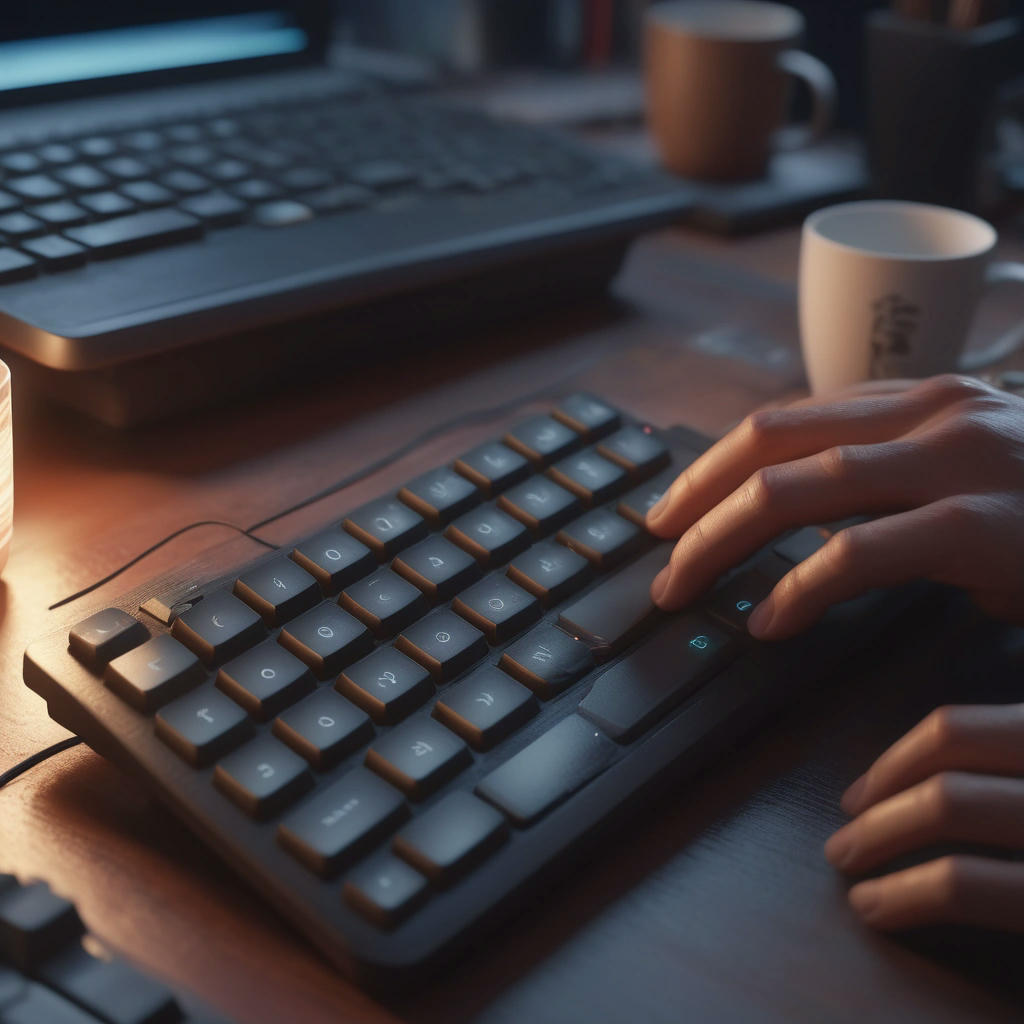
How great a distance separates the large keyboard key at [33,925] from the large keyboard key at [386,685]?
0.10 meters

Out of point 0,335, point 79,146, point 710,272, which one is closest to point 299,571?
point 0,335

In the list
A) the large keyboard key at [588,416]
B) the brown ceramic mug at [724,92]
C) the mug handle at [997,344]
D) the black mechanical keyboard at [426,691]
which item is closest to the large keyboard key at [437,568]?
the black mechanical keyboard at [426,691]

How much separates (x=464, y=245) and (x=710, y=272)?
0.24 meters

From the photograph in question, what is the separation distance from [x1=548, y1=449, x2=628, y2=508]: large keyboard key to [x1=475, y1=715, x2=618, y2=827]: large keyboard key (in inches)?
5.0

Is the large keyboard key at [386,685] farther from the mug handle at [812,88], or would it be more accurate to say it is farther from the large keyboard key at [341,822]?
the mug handle at [812,88]

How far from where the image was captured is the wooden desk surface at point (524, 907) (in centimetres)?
32

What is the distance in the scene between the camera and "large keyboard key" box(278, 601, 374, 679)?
381 millimetres

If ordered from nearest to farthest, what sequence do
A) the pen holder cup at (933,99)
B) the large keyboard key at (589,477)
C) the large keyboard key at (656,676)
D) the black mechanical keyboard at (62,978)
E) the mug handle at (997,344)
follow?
the black mechanical keyboard at (62,978)
the large keyboard key at (656,676)
the large keyboard key at (589,477)
the mug handle at (997,344)
the pen holder cup at (933,99)

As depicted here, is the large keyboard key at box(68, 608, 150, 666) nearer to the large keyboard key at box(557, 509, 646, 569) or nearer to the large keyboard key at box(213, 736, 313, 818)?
the large keyboard key at box(213, 736, 313, 818)

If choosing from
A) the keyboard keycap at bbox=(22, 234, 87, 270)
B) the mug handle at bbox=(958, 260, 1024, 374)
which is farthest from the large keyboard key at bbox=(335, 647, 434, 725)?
the mug handle at bbox=(958, 260, 1024, 374)

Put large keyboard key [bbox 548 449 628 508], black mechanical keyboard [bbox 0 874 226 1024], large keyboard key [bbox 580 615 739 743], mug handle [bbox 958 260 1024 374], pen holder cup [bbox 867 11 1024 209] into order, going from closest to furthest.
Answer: black mechanical keyboard [bbox 0 874 226 1024]
large keyboard key [bbox 580 615 739 743]
large keyboard key [bbox 548 449 628 508]
mug handle [bbox 958 260 1024 374]
pen holder cup [bbox 867 11 1024 209]

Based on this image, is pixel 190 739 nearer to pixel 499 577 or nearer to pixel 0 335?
pixel 499 577

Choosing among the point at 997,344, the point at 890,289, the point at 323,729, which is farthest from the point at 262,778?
the point at 997,344

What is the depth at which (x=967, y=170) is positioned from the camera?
87 centimetres
